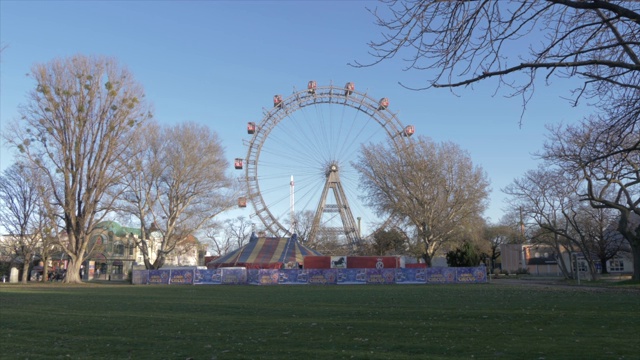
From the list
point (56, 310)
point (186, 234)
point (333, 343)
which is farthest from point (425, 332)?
point (186, 234)

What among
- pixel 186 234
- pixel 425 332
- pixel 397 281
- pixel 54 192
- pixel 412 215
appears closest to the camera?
pixel 425 332

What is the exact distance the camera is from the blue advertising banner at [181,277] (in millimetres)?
38969

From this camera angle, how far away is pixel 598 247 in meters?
52.0

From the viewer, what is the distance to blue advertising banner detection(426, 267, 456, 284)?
1415 inches

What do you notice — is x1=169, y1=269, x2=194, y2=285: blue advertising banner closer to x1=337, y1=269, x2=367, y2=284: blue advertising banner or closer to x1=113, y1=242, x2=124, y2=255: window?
x1=337, y1=269, x2=367, y2=284: blue advertising banner

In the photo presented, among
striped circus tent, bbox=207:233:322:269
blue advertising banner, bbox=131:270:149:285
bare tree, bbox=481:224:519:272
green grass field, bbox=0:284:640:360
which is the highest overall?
bare tree, bbox=481:224:519:272

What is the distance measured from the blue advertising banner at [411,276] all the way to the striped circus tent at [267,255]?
9.92 m

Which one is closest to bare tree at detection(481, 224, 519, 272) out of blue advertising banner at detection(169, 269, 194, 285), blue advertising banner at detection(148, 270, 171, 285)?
blue advertising banner at detection(169, 269, 194, 285)

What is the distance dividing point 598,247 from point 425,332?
50.3 m

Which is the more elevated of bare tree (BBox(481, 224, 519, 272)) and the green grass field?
bare tree (BBox(481, 224, 519, 272))

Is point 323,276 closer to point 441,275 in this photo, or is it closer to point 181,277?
point 441,275

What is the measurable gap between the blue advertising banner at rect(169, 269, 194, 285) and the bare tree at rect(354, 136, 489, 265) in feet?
58.3

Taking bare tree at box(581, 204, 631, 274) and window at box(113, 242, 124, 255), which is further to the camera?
window at box(113, 242, 124, 255)

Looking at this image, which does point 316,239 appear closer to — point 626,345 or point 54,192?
point 54,192
